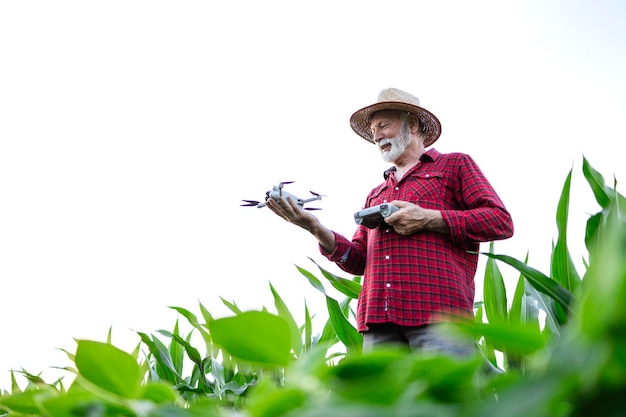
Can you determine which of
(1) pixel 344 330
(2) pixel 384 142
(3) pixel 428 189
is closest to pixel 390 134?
(2) pixel 384 142

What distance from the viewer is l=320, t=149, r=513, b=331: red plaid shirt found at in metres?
1.60

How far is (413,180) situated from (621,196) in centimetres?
121

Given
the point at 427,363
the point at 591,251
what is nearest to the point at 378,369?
the point at 427,363

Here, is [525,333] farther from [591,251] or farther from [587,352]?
[591,251]

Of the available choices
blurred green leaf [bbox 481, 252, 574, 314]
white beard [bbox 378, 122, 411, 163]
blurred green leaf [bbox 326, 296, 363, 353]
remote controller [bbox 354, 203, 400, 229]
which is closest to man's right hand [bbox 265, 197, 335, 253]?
remote controller [bbox 354, 203, 400, 229]

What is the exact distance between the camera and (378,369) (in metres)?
0.20

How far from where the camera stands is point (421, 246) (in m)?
1.67

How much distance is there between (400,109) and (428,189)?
1.33ft

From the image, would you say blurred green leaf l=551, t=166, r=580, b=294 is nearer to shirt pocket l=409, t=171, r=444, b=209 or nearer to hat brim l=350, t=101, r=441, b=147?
shirt pocket l=409, t=171, r=444, b=209

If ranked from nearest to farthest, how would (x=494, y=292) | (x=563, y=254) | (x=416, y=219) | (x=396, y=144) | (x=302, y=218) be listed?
(x=563, y=254)
(x=494, y=292)
(x=416, y=219)
(x=302, y=218)
(x=396, y=144)

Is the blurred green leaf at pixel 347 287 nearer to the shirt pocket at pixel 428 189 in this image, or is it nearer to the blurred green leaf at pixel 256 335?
the shirt pocket at pixel 428 189

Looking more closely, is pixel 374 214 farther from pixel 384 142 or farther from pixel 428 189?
pixel 384 142

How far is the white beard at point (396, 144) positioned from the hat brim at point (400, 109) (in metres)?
0.07

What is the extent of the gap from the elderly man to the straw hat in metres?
0.21
